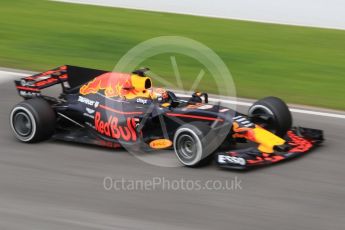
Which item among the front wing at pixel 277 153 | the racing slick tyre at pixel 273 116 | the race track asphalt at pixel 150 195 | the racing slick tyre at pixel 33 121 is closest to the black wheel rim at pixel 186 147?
the race track asphalt at pixel 150 195

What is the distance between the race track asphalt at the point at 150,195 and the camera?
821 cm

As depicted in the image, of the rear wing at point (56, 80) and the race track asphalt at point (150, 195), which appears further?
the rear wing at point (56, 80)

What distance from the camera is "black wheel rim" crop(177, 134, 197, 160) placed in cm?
956

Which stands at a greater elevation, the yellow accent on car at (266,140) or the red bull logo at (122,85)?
the red bull logo at (122,85)

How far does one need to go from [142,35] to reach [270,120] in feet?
24.3

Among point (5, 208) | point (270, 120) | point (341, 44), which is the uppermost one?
point (341, 44)

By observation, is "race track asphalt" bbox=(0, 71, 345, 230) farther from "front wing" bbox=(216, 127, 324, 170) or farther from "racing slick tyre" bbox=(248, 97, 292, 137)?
"racing slick tyre" bbox=(248, 97, 292, 137)

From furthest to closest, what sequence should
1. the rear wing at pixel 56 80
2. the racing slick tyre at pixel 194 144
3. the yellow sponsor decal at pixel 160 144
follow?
the rear wing at pixel 56 80 < the yellow sponsor decal at pixel 160 144 < the racing slick tyre at pixel 194 144

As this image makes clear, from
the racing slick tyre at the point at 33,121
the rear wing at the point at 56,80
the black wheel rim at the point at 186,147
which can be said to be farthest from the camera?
the rear wing at the point at 56,80

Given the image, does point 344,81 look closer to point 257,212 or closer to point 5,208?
point 257,212

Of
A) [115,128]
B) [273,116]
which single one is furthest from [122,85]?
[273,116]

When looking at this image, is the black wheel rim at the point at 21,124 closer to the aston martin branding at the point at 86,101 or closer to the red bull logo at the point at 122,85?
the aston martin branding at the point at 86,101

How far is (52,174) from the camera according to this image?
9.66m

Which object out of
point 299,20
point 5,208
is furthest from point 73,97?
point 299,20
